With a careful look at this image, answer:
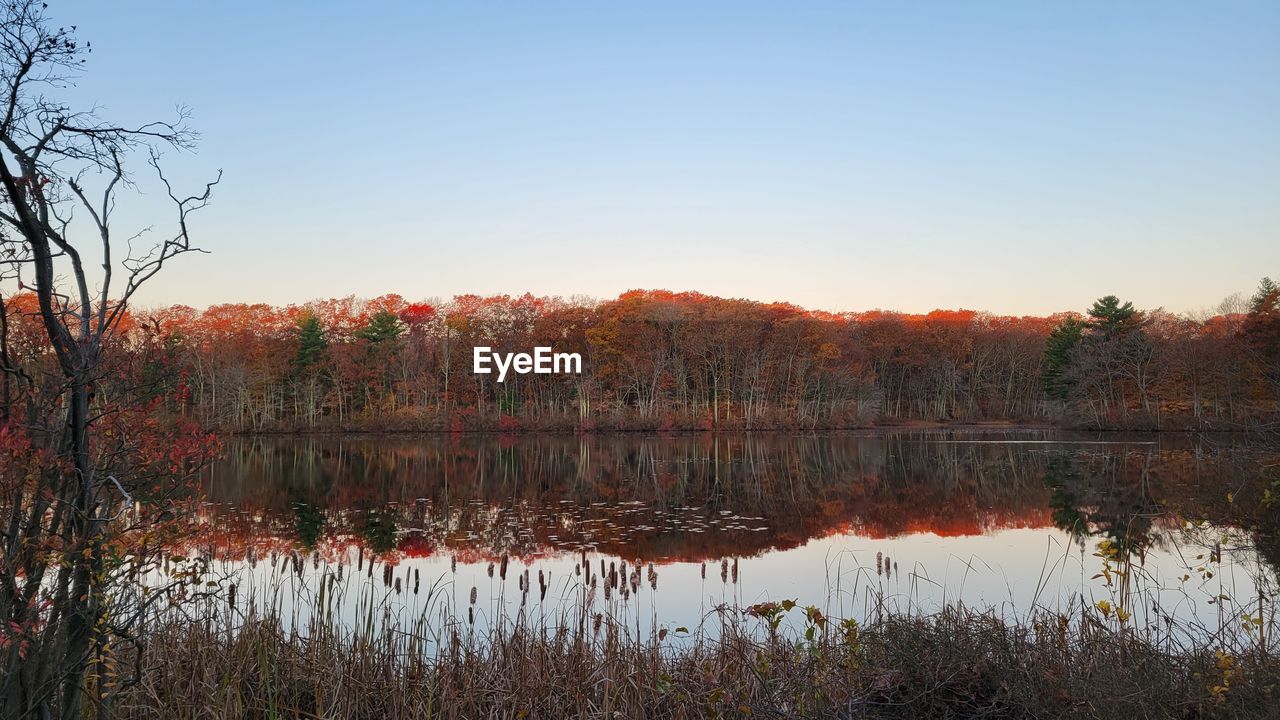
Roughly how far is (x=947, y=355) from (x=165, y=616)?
269 feet

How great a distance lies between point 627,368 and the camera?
216 ft

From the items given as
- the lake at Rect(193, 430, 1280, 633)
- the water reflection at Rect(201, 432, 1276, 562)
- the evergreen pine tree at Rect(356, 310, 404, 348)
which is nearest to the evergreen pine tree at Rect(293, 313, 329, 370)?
the evergreen pine tree at Rect(356, 310, 404, 348)

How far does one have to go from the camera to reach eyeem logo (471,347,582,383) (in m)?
64.3

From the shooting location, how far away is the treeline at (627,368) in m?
59.1

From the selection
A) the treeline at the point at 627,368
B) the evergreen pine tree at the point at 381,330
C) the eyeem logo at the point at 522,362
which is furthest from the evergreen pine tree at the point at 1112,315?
the evergreen pine tree at the point at 381,330

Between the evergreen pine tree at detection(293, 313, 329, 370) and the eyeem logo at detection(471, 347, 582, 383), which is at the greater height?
the evergreen pine tree at detection(293, 313, 329, 370)

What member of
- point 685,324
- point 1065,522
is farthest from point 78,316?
point 685,324

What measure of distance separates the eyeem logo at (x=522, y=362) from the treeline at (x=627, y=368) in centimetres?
91

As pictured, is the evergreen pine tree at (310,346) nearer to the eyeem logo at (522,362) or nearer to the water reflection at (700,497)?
the eyeem logo at (522,362)

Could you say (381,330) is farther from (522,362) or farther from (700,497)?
(700,497)

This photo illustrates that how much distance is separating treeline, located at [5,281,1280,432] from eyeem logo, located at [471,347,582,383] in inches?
35.9

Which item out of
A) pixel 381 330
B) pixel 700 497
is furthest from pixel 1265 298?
pixel 381 330

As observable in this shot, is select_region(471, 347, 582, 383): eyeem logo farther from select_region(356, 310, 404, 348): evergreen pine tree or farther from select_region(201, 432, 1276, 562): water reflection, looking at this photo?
select_region(201, 432, 1276, 562): water reflection

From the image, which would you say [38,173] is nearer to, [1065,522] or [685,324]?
[1065,522]
